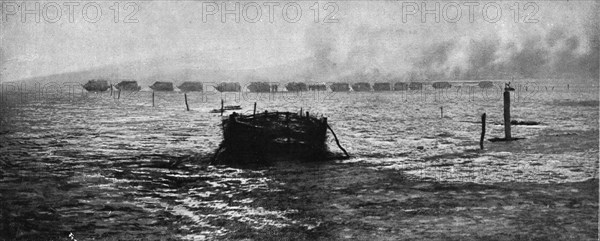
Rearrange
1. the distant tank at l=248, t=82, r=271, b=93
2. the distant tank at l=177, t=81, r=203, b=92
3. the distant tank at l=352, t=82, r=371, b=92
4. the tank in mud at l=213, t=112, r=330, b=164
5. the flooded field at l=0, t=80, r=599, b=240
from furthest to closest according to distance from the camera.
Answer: the distant tank at l=352, t=82, r=371, b=92 → the distant tank at l=177, t=81, r=203, b=92 → the distant tank at l=248, t=82, r=271, b=93 → the tank in mud at l=213, t=112, r=330, b=164 → the flooded field at l=0, t=80, r=599, b=240

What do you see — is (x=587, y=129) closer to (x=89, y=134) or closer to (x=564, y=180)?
(x=564, y=180)

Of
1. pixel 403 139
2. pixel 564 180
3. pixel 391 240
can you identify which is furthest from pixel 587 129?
pixel 391 240

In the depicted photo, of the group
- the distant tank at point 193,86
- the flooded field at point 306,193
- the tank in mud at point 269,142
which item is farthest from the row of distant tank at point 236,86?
the tank in mud at point 269,142

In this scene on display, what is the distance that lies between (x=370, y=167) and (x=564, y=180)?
7460 millimetres

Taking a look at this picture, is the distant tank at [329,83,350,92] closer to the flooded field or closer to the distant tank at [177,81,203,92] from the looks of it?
the distant tank at [177,81,203,92]

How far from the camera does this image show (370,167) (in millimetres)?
21578

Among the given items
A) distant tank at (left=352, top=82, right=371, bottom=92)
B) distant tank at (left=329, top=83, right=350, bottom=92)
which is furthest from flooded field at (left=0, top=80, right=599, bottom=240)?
distant tank at (left=352, top=82, right=371, bottom=92)

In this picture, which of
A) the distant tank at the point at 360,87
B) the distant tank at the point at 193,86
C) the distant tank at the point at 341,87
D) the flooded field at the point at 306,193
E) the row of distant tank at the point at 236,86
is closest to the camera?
the flooded field at the point at 306,193

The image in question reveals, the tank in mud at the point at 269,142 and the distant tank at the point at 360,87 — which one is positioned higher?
the distant tank at the point at 360,87

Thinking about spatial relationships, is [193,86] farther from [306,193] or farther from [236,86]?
[306,193]

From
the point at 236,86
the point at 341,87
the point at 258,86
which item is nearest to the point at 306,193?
the point at 258,86

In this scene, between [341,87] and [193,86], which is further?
[341,87]

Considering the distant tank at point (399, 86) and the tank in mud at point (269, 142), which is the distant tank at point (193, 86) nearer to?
the distant tank at point (399, 86)

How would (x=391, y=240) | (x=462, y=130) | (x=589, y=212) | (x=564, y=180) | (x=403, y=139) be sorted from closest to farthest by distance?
(x=391, y=240)
(x=589, y=212)
(x=564, y=180)
(x=403, y=139)
(x=462, y=130)
